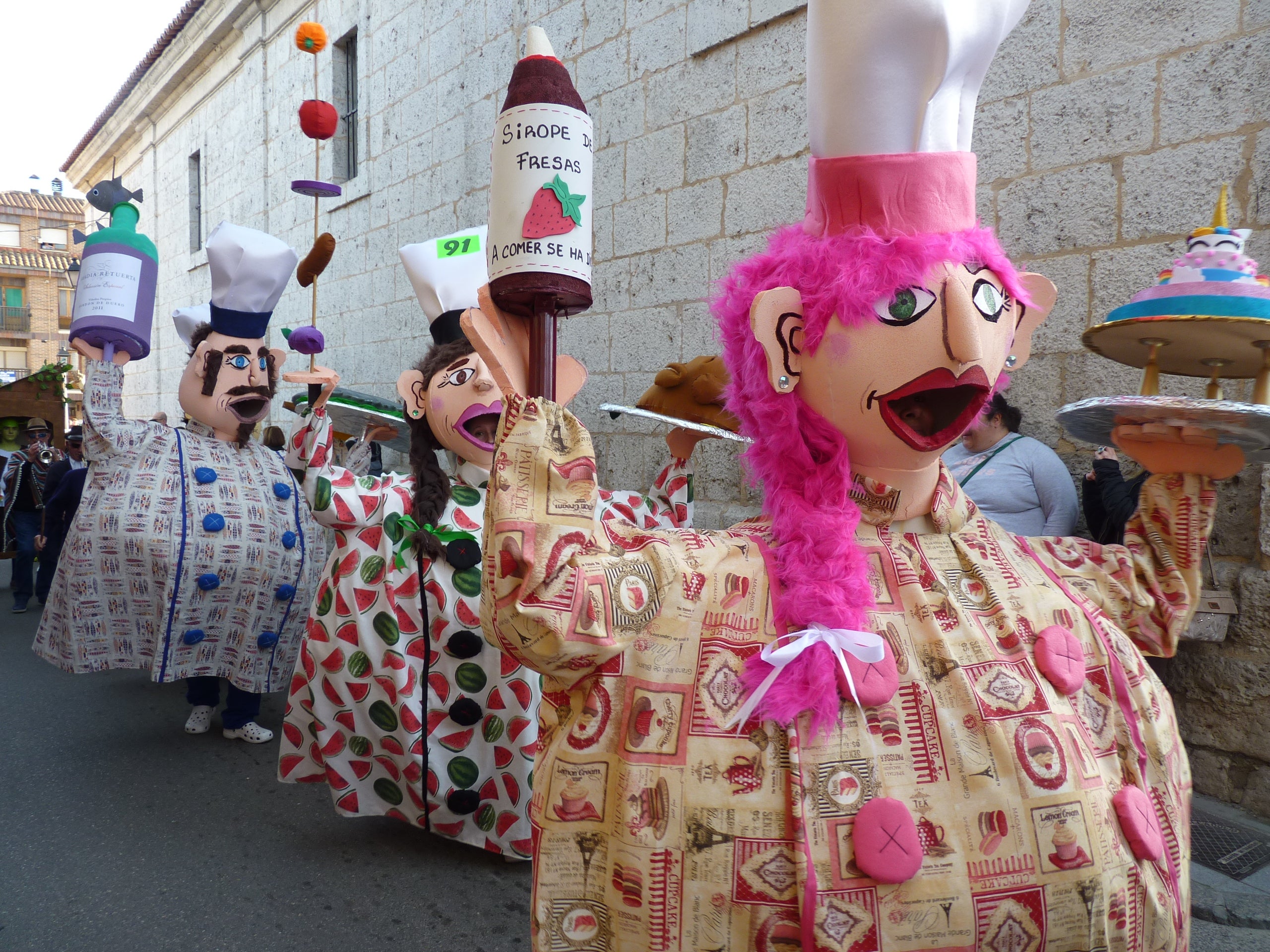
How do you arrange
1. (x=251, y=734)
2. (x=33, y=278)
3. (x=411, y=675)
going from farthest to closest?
(x=33, y=278), (x=251, y=734), (x=411, y=675)

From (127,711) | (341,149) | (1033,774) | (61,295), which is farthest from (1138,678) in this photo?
(61,295)

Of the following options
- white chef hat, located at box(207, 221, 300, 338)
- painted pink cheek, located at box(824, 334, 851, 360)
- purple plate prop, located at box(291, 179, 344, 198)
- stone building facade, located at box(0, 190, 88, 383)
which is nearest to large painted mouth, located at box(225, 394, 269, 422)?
white chef hat, located at box(207, 221, 300, 338)

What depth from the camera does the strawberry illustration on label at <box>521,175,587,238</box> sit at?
1347mm

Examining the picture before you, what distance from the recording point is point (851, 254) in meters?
1.56

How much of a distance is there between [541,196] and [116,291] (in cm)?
294

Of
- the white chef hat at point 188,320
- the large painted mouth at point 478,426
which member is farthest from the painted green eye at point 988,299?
the white chef hat at point 188,320

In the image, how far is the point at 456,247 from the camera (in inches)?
137

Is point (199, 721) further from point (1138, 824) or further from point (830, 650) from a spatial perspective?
point (1138, 824)

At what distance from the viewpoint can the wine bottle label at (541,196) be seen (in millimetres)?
1345

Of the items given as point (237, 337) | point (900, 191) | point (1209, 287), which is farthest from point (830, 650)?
point (237, 337)

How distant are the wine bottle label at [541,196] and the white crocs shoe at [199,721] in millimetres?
4085

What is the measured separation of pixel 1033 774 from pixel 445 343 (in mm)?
2581

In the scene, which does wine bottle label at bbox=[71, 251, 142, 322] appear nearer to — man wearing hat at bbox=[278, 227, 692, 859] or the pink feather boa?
man wearing hat at bbox=[278, 227, 692, 859]

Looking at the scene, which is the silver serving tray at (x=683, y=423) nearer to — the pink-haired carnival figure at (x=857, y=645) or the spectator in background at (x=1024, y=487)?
the pink-haired carnival figure at (x=857, y=645)
